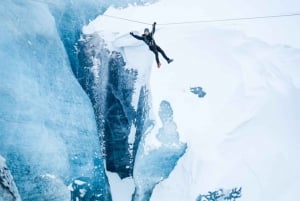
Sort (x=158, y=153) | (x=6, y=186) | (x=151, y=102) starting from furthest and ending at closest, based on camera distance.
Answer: (x=151, y=102) < (x=158, y=153) < (x=6, y=186)

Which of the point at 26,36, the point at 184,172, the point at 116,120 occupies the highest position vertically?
the point at 26,36

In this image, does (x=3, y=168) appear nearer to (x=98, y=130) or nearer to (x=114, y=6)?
(x=98, y=130)

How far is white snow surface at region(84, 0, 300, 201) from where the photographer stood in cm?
805

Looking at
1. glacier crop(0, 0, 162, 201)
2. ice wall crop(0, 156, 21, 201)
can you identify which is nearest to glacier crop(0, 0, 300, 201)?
glacier crop(0, 0, 162, 201)

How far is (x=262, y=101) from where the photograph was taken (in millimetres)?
8234

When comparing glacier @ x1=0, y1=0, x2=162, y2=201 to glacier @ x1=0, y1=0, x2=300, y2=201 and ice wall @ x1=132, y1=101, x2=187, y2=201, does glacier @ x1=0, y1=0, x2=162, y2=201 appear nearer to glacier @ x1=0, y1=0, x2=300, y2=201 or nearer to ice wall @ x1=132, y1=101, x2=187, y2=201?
glacier @ x1=0, y1=0, x2=300, y2=201

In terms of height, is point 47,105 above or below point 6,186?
above

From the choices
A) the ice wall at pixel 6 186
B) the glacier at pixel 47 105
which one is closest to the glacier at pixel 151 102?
the glacier at pixel 47 105

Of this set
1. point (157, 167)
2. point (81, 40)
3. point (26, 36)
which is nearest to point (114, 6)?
point (81, 40)

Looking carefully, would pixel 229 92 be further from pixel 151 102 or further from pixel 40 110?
pixel 40 110

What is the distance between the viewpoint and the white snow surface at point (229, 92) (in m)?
8.05

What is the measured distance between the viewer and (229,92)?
8414 millimetres

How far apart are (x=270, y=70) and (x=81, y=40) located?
4.29 meters

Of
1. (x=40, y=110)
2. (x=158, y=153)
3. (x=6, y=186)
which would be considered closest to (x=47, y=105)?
(x=40, y=110)
